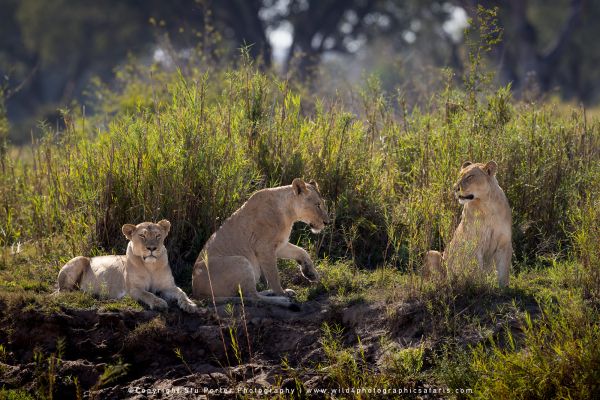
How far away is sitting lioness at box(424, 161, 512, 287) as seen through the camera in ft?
22.1

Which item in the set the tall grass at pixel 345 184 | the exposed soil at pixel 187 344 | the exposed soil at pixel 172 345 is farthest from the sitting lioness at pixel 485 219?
the exposed soil at pixel 172 345

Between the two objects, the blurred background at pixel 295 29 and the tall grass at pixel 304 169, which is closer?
the tall grass at pixel 304 169

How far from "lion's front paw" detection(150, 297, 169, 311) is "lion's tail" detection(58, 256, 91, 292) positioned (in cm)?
81

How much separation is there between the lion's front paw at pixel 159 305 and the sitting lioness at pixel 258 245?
0.32 m

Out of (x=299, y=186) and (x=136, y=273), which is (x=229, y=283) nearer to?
(x=136, y=273)

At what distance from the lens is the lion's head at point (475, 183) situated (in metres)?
6.85

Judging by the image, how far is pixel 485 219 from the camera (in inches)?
268

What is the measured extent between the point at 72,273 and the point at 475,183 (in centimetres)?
307

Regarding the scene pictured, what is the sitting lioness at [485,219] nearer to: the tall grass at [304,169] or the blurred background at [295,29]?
the tall grass at [304,169]

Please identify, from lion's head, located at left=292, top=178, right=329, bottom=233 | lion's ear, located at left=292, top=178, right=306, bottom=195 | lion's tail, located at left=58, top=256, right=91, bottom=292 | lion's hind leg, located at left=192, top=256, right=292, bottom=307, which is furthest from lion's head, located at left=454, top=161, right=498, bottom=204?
lion's tail, located at left=58, top=256, right=91, bottom=292

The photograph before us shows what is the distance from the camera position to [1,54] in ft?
110

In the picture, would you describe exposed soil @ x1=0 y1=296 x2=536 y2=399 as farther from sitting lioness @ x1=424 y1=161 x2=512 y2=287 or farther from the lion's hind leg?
sitting lioness @ x1=424 y1=161 x2=512 y2=287

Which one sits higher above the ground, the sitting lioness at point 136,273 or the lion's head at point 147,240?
the lion's head at point 147,240

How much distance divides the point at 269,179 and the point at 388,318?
2.45 metres
